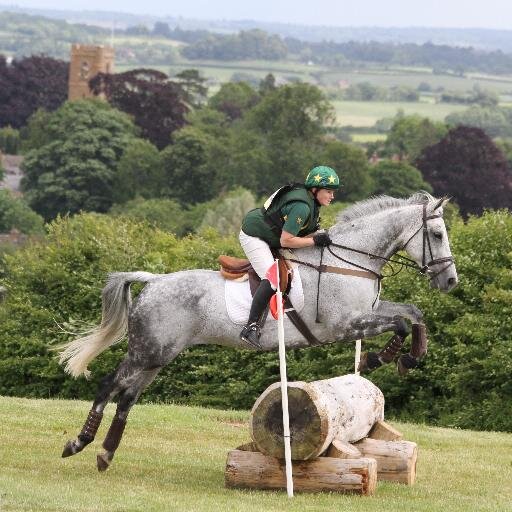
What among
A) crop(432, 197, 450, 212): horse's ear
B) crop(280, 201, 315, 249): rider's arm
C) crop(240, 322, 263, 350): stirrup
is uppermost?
crop(432, 197, 450, 212): horse's ear

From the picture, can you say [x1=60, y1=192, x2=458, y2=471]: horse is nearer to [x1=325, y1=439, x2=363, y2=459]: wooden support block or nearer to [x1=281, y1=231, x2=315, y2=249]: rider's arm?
[x1=281, y1=231, x2=315, y2=249]: rider's arm

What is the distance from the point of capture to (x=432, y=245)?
16062 mm

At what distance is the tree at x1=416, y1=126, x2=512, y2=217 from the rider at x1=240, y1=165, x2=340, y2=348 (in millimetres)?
106955

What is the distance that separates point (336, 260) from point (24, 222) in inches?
4216

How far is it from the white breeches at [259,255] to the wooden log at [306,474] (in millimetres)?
1909

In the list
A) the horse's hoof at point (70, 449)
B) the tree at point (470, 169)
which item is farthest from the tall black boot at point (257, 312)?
the tree at point (470, 169)

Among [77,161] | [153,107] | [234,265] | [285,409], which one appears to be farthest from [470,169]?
[285,409]

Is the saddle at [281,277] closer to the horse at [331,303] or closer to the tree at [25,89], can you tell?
the horse at [331,303]

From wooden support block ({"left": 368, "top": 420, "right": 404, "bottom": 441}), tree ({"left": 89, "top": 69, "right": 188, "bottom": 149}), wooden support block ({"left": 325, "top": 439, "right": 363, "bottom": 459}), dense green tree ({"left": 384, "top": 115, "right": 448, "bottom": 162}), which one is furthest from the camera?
dense green tree ({"left": 384, "top": 115, "right": 448, "bottom": 162})

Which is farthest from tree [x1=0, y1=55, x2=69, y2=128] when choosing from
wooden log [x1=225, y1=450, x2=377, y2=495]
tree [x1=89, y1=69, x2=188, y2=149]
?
wooden log [x1=225, y1=450, x2=377, y2=495]

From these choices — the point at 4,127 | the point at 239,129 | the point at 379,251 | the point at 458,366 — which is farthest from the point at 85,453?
the point at 4,127

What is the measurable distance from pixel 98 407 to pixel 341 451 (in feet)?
9.14

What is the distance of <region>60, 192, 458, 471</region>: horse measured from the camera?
51.5 ft

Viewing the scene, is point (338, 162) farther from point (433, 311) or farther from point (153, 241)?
point (433, 311)
